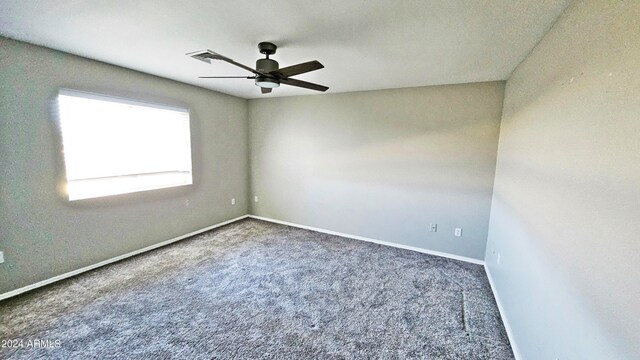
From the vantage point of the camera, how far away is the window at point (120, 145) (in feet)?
8.73

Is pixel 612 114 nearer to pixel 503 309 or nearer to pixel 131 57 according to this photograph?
pixel 503 309

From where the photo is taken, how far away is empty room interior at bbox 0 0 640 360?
116 cm

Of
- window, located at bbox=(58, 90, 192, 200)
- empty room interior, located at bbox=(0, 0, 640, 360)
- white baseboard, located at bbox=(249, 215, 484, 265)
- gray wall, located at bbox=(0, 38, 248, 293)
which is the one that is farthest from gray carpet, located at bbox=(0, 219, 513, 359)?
window, located at bbox=(58, 90, 192, 200)

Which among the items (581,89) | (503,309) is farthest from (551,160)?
(503,309)

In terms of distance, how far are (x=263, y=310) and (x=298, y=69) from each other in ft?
6.91

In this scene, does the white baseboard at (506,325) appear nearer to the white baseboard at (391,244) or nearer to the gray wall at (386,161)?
the white baseboard at (391,244)

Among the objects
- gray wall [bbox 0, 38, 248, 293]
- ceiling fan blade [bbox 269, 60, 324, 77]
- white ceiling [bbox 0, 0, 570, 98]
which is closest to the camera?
white ceiling [bbox 0, 0, 570, 98]

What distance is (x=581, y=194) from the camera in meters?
1.12

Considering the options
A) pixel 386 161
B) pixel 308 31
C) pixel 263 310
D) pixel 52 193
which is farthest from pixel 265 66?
pixel 52 193

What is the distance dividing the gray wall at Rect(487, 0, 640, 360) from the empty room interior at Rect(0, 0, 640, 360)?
12mm

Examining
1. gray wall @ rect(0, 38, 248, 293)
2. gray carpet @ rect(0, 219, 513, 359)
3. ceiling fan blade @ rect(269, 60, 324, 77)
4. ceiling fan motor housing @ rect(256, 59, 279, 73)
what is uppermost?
ceiling fan motor housing @ rect(256, 59, 279, 73)

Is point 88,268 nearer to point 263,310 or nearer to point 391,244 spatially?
point 263,310

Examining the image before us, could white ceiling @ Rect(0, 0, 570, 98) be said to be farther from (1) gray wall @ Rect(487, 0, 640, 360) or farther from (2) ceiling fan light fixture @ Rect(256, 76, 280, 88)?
(1) gray wall @ Rect(487, 0, 640, 360)

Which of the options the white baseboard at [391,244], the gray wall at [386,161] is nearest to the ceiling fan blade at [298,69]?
the gray wall at [386,161]
